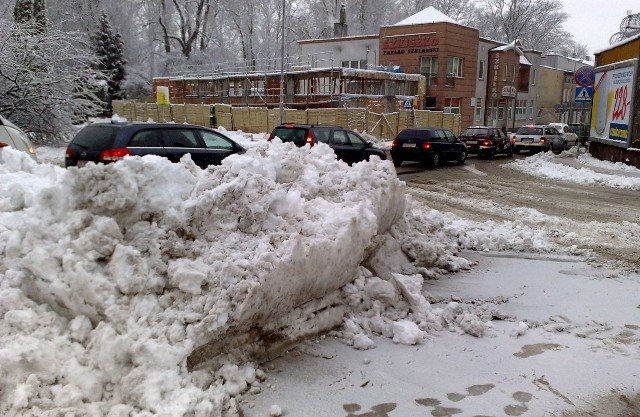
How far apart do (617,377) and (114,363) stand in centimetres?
414

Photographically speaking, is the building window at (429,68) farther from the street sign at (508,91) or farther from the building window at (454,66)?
the street sign at (508,91)

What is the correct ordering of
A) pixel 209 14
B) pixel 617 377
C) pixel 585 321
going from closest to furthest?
pixel 617 377 → pixel 585 321 → pixel 209 14

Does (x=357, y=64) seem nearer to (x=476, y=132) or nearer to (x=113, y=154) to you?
(x=476, y=132)

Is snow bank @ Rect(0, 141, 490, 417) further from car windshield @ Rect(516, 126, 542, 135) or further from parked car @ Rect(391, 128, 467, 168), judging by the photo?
car windshield @ Rect(516, 126, 542, 135)

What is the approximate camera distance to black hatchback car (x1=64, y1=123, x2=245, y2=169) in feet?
31.5

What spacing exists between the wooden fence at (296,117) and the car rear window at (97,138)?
19938 mm

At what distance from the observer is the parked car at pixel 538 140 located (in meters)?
29.2

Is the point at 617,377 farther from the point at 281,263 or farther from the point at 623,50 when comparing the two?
the point at 623,50

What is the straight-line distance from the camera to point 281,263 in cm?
462

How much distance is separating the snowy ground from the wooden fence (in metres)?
23.7

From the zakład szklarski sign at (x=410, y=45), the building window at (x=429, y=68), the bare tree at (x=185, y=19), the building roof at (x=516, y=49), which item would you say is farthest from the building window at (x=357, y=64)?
the bare tree at (x=185, y=19)

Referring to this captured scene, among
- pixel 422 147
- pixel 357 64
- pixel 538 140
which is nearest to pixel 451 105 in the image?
pixel 357 64

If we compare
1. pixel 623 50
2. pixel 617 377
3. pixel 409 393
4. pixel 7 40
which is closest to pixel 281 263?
pixel 409 393

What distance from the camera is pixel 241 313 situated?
4281mm
